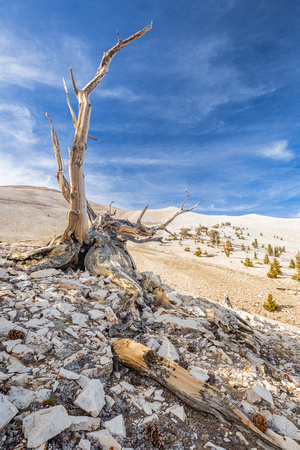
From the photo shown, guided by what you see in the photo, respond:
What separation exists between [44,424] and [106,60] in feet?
29.3

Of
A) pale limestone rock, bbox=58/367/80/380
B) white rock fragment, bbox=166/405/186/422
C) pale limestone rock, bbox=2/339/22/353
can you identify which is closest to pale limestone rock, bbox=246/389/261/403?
white rock fragment, bbox=166/405/186/422

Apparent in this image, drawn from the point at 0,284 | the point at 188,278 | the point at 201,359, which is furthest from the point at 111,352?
the point at 188,278

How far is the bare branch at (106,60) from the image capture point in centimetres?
698

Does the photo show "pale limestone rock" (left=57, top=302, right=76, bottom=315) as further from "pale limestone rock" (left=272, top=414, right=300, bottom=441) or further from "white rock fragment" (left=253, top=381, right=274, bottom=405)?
"pale limestone rock" (left=272, top=414, right=300, bottom=441)

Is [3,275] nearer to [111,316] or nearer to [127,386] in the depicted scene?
[111,316]

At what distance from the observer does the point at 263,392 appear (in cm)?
318

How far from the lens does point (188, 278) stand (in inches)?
585

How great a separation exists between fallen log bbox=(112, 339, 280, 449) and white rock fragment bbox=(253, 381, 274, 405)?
0.67 meters

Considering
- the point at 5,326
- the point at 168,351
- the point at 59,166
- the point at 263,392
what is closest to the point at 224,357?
the point at 263,392

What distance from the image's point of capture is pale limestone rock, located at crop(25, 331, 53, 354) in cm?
297

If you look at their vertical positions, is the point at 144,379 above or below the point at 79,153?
below

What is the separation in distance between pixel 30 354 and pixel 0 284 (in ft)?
7.92

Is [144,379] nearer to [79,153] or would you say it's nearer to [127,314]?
[127,314]

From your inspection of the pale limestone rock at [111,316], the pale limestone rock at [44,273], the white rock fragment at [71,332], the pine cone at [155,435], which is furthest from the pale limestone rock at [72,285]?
the pine cone at [155,435]
